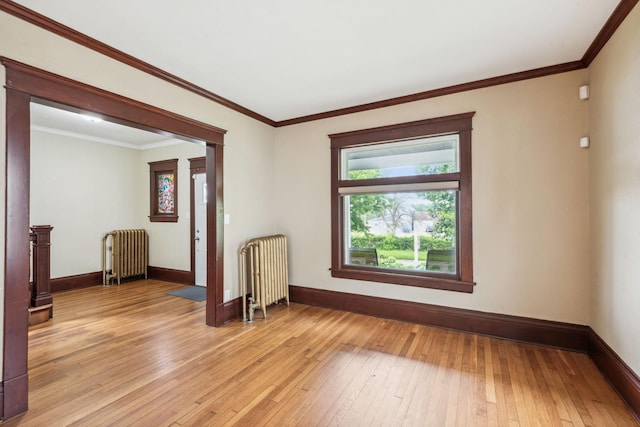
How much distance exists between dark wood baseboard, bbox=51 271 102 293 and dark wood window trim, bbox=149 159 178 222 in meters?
1.40

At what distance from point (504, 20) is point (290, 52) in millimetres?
1659

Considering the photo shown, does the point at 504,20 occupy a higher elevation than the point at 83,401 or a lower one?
higher

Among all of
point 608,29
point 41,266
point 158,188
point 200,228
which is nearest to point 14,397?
point 41,266

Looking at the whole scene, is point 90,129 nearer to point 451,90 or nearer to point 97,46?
point 97,46

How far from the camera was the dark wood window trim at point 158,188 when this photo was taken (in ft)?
18.5

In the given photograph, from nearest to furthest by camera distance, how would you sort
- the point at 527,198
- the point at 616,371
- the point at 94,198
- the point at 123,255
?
the point at 616,371, the point at 527,198, the point at 94,198, the point at 123,255

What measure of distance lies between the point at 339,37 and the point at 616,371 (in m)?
3.26

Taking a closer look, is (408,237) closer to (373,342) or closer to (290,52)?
(373,342)

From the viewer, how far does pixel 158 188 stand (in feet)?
19.6

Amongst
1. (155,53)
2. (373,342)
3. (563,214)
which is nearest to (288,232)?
(373,342)

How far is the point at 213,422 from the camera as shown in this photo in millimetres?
1805

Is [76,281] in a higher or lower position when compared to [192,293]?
higher

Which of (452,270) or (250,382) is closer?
(250,382)

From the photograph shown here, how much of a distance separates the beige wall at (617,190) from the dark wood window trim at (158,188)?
6.05 metres
